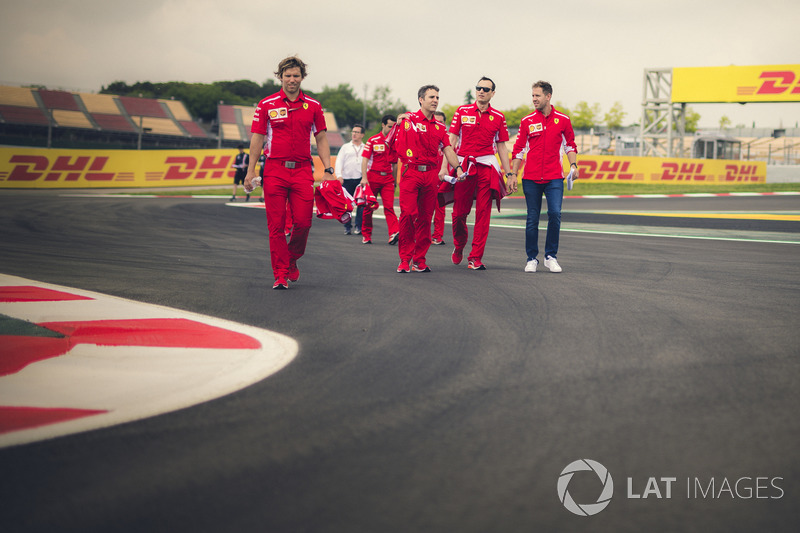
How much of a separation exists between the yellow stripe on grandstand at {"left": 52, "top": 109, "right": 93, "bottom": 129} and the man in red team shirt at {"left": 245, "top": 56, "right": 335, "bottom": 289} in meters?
58.6

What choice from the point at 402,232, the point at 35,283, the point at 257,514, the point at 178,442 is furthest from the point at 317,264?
the point at 257,514

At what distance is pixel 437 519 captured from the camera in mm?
2258

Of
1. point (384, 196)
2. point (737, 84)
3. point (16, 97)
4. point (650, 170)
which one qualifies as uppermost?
point (737, 84)

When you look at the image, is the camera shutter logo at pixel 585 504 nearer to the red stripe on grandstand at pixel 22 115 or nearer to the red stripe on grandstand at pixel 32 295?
the red stripe on grandstand at pixel 32 295

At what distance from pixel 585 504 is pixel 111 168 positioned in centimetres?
3084

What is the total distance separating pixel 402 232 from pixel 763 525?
602 centimetres

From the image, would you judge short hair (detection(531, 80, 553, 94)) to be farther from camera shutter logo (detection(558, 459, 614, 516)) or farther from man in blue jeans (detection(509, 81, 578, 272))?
camera shutter logo (detection(558, 459, 614, 516))

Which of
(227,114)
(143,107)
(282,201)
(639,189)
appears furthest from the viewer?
(227,114)

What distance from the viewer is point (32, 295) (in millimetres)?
6020

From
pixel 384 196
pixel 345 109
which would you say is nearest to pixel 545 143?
pixel 384 196

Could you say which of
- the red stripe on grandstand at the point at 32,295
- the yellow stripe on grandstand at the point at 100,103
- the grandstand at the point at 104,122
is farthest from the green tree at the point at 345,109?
the red stripe on grandstand at the point at 32,295

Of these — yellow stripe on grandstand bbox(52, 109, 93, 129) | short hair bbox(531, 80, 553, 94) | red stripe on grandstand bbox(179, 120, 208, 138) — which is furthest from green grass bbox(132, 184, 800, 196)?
red stripe on grandstand bbox(179, 120, 208, 138)

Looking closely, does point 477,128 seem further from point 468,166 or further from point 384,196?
point 384,196

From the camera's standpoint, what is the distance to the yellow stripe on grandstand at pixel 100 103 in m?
65.2
